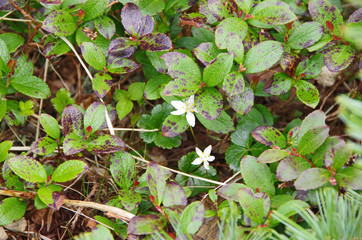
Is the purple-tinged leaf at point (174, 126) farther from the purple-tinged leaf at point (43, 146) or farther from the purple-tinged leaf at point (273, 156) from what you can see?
the purple-tinged leaf at point (43, 146)

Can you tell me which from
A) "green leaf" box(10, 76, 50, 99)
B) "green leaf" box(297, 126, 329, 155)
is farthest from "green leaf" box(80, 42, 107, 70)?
"green leaf" box(297, 126, 329, 155)

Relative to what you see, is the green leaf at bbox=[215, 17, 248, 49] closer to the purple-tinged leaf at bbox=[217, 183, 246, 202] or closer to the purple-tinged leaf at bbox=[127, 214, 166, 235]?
the purple-tinged leaf at bbox=[217, 183, 246, 202]

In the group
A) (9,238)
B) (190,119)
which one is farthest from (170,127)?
(9,238)

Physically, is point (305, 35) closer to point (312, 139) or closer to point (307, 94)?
point (307, 94)

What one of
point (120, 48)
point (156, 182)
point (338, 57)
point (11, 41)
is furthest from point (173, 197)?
point (11, 41)

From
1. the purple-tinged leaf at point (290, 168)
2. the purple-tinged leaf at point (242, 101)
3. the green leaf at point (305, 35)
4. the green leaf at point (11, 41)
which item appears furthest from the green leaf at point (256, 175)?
the green leaf at point (11, 41)
